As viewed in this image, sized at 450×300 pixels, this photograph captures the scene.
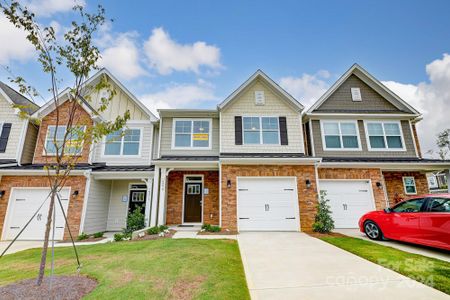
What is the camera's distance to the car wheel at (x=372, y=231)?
696 cm

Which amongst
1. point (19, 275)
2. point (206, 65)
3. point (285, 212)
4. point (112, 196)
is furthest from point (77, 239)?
point (206, 65)

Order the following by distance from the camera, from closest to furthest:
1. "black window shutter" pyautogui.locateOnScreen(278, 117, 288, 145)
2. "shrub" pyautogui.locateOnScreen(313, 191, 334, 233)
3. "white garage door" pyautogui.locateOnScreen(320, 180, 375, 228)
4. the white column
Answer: "shrub" pyautogui.locateOnScreen(313, 191, 334, 233)
the white column
"white garage door" pyautogui.locateOnScreen(320, 180, 375, 228)
"black window shutter" pyautogui.locateOnScreen(278, 117, 288, 145)

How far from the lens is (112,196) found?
11.2m

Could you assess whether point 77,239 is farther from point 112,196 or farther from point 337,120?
point 337,120

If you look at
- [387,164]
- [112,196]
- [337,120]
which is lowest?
[112,196]

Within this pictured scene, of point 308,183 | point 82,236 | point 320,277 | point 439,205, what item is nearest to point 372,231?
point 439,205

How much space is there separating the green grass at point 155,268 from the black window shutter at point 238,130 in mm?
5031

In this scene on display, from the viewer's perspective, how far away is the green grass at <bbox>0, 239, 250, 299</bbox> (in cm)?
329

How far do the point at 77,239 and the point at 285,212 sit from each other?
30.0ft

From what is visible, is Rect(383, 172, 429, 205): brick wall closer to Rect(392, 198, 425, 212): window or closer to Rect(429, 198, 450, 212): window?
Rect(392, 198, 425, 212): window

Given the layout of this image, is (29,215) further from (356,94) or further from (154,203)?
(356,94)

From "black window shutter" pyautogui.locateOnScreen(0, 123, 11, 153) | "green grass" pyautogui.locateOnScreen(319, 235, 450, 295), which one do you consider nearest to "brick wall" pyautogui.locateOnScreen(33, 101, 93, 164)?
"black window shutter" pyautogui.locateOnScreen(0, 123, 11, 153)

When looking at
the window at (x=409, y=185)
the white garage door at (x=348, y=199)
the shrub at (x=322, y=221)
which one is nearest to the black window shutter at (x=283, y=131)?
the white garage door at (x=348, y=199)

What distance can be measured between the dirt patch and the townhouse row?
514 cm
